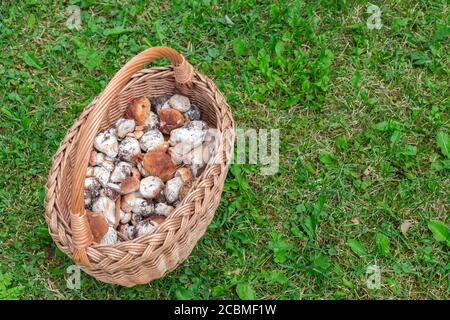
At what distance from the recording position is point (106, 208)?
2.28 meters

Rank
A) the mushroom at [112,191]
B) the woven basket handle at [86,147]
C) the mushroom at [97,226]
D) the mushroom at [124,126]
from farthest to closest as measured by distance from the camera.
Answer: the mushroom at [124,126], the mushroom at [112,191], the mushroom at [97,226], the woven basket handle at [86,147]

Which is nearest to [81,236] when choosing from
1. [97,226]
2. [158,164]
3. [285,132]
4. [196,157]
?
[97,226]

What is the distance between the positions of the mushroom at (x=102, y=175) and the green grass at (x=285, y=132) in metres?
0.45

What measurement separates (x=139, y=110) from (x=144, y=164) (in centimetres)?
27

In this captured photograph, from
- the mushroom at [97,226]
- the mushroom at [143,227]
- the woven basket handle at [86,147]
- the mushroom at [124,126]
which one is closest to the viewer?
the woven basket handle at [86,147]

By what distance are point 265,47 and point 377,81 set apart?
64 cm

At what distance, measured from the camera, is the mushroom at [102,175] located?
2357 millimetres

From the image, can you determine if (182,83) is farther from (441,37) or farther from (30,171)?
(441,37)

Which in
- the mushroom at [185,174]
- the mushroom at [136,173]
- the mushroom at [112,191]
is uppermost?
the mushroom at [185,174]

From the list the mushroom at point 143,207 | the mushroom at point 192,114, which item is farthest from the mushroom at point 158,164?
the mushroom at point 192,114

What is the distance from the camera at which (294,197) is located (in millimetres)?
2635

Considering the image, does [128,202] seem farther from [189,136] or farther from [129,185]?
[189,136]

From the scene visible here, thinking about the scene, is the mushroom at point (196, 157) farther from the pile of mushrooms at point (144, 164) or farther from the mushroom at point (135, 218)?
the mushroom at point (135, 218)

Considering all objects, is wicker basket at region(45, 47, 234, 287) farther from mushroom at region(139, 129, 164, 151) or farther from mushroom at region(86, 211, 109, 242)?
mushroom at region(139, 129, 164, 151)
